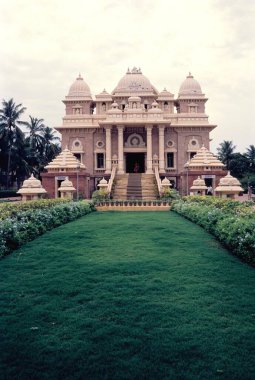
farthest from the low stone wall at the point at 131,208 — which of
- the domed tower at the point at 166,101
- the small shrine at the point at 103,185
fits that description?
the domed tower at the point at 166,101

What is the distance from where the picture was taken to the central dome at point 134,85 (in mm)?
37906

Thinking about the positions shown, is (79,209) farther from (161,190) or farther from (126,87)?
(126,87)

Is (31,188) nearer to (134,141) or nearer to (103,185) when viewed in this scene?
(103,185)

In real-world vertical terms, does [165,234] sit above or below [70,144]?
below

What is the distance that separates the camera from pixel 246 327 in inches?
198

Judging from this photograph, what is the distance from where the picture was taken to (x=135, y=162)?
125 ft

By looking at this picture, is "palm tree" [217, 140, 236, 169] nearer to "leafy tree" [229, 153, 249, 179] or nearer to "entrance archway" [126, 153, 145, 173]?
"leafy tree" [229, 153, 249, 179]

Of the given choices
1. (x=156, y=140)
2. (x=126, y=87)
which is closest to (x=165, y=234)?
(x=156, y=140)

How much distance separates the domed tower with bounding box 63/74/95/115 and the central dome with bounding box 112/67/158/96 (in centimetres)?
284

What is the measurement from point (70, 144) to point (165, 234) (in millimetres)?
26140

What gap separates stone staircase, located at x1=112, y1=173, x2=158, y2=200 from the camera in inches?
1096

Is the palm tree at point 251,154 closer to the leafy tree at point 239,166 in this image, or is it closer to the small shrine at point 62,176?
the leafy tree at point 239,166

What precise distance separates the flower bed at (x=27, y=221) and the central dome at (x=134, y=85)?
22.9m

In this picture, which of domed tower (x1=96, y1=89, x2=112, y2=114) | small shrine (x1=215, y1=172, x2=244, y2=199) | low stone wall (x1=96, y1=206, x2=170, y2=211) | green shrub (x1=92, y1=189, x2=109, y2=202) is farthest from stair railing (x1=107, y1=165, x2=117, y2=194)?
small shrine (x1=215, y1=172, x2=244, y2=199)
